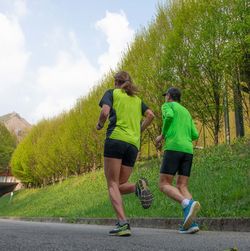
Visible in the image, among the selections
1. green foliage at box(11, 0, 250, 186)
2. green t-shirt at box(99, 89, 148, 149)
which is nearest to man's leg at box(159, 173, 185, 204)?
green t-shirt at box(99, 89, 148, 149)

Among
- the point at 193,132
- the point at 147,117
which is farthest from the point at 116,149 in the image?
the point at 193,132

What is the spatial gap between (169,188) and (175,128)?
2.42 ft

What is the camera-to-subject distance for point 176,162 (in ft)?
19.5

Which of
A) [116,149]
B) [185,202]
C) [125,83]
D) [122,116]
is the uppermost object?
[125,83]

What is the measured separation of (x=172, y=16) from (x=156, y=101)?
3844 millimetres

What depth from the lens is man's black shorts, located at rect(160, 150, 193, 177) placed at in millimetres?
5906

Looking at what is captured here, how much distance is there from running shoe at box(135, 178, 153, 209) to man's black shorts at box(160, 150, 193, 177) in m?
0.77

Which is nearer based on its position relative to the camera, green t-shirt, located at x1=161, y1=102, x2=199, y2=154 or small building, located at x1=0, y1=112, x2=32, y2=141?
green t-shirt, located at x1=161, y1=102, x2=199, y2=154

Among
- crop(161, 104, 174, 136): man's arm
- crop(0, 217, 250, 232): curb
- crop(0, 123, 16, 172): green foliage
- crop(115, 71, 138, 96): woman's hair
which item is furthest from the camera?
crop(0, 123, 16, 172): green foliage

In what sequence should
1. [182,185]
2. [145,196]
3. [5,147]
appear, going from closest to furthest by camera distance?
[145,196] < [182,185] < [5,147]

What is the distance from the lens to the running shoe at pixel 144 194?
5.12m

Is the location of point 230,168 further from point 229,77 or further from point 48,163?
point 48,163

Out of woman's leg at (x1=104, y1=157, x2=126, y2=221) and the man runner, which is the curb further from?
woman's leg at (x1=104, y1=157, x2=126, y2=221)

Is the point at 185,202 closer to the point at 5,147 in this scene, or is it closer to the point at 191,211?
the point at 191,211
